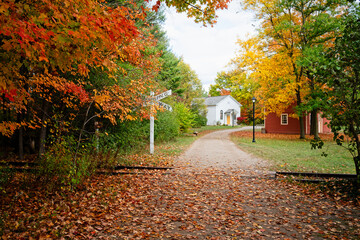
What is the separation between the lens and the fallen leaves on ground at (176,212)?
13.2 ft

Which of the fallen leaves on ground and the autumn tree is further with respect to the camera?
the autumn tree

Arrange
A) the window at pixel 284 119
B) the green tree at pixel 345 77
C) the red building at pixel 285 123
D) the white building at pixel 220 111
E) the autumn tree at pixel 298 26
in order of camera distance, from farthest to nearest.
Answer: the white building at pixel 220 111 → the window at pixel 284 119 → the red building at pixel 285 123 → the autumn tree at pixel 298 26 → the green tree at pixel 345 77

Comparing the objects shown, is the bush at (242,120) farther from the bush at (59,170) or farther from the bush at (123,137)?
the bush at (59,170)

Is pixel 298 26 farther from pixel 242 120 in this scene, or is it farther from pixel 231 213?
pixel 242 120

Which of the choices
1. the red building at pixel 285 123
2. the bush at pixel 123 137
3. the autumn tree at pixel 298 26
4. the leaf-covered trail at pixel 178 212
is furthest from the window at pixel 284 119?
the leaf-covered trail at pixel 178 212

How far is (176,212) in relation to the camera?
16.2ft

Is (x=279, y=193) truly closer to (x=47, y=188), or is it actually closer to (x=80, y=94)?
(x=47, y=188)

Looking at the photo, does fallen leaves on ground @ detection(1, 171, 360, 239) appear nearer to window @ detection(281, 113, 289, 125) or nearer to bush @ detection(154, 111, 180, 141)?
bush @ detection(154, 111, 180, 141)

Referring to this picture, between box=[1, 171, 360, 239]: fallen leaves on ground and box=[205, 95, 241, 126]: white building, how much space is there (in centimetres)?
4057

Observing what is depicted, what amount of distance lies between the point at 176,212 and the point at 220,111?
144 ft

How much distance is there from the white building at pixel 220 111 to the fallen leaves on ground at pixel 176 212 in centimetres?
4057

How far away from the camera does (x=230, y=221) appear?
14.9 feet

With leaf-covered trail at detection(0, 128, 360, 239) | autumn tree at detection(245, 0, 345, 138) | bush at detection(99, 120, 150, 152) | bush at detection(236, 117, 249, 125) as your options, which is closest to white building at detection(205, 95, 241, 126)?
bush at detection(236, 117, 249, 125)

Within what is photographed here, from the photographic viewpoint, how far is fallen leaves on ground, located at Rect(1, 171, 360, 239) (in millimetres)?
4023
